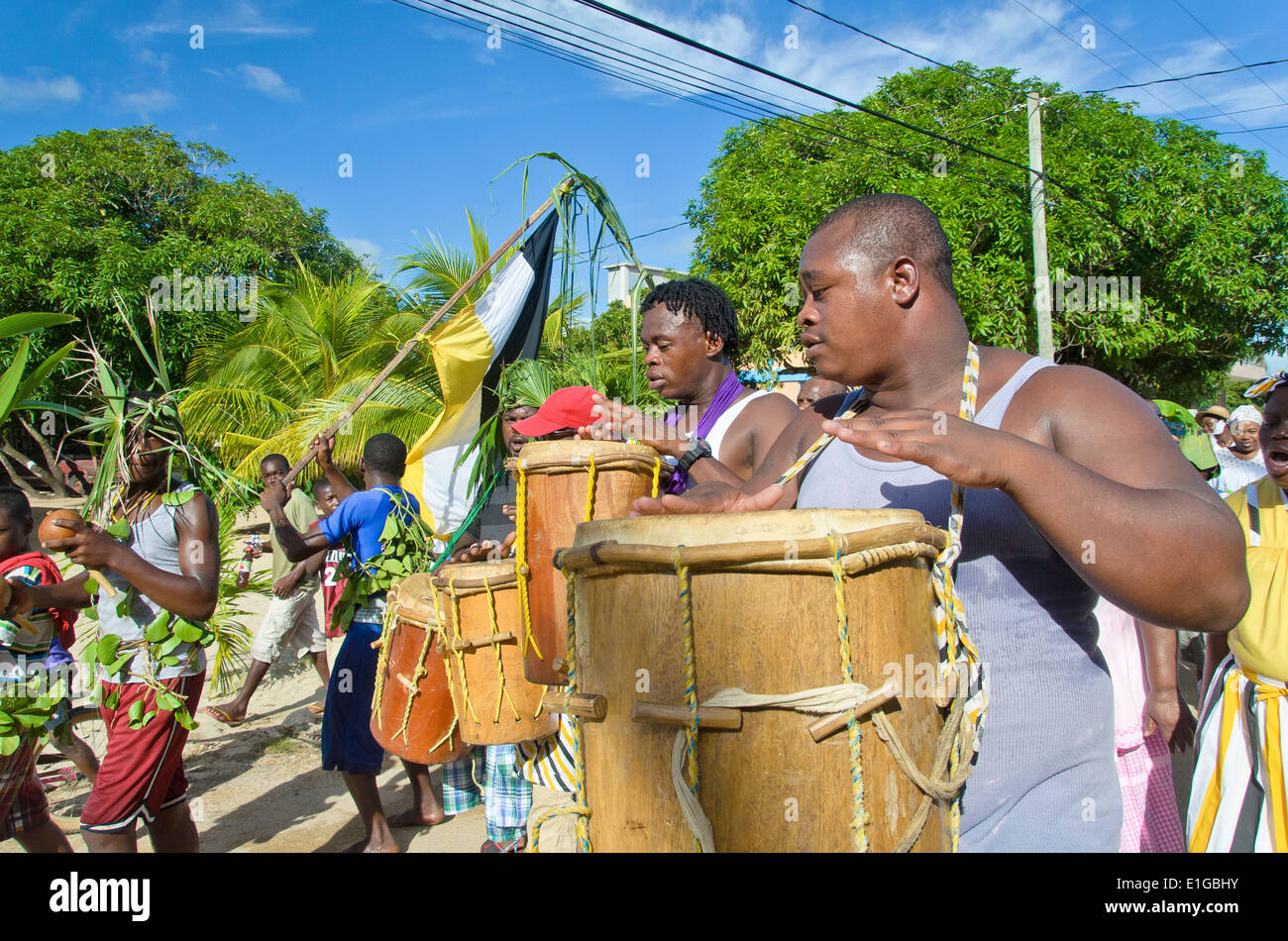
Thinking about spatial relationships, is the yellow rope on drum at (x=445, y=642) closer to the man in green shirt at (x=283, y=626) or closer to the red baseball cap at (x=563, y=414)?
the red baseball cap at (x=563, y=414)

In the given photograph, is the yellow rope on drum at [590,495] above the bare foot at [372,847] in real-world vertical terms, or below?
above

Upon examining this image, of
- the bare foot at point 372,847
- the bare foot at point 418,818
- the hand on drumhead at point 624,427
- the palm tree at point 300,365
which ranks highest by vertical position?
the palm tree at point 300,365

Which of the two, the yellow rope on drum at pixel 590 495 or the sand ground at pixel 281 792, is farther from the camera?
the sand ground at pixel 281 792

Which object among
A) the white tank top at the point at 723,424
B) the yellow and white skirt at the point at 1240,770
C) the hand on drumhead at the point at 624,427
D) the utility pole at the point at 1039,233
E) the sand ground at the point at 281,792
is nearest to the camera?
the hand on drumhead at the point at 624,427

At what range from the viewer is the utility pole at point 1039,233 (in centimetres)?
1194

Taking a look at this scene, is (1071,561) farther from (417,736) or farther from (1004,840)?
(417,736)

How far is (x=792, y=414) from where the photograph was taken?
110 inches

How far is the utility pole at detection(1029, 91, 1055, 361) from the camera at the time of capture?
11938mm

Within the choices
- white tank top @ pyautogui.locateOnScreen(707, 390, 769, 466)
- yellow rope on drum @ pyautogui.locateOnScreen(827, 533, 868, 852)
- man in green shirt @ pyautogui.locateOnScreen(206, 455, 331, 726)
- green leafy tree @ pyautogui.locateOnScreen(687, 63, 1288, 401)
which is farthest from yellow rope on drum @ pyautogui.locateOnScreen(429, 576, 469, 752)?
green leafy tree @ pyautogui.locateOnScreen(687, 63, 1288, 401)

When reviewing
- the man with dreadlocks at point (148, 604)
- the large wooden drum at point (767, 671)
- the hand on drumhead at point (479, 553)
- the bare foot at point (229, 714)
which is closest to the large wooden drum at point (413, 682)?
the hand on drumhead at point (479, 553)

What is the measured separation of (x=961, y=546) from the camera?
148 cm

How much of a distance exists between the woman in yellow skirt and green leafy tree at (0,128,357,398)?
13435 millimetres

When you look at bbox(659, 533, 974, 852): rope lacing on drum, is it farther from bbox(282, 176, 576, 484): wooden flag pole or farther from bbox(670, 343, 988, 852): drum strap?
bbox(282, 176, 576, 484): wooden flag pole

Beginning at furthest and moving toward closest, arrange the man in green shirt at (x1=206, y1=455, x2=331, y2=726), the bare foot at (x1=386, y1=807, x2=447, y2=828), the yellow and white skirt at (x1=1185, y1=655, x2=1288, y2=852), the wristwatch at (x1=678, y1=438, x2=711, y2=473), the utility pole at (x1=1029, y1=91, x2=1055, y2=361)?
the utility pole at (x1=1029, y1=91, x2=1055, y2=361) → the man in green shirt at (x1=206, y1=455, x2=331, y2=726) → the bare foot at (x1=386, y1=807, x2=447, y2=828) → the yellow and white skirt at (x1=1185, y1=655, x2=1288, y2=852) → the wristwatch at (x1=678, y1=438, x2=711, y2=473)
